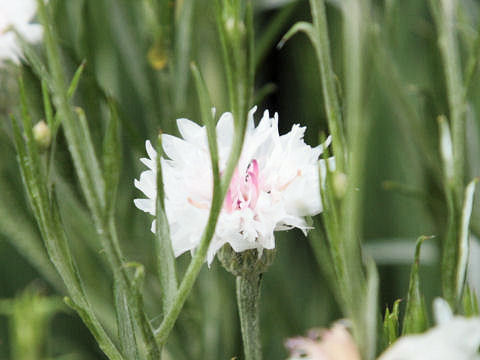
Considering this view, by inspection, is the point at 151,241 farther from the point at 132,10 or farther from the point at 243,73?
the point at 243,73

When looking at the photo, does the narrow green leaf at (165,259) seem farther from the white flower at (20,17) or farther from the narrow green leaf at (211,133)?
the white flower at (20,17)

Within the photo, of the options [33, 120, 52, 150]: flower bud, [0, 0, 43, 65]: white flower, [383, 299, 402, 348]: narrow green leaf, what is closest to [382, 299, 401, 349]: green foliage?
[383, 299, 402, 348]: narrow green leaf

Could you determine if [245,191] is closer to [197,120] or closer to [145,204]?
[145,204]

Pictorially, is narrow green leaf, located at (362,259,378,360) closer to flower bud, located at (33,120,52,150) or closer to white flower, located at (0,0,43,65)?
flower bud, located at (33,120,52,150)

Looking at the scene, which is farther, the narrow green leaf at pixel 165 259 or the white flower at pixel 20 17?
the white flower at pixel 20 17

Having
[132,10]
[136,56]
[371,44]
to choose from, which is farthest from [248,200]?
[132,10]

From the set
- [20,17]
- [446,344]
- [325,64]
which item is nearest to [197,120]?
[20,17]

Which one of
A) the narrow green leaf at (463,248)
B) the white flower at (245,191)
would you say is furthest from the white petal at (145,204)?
the narrow green leaf at (463,248)
